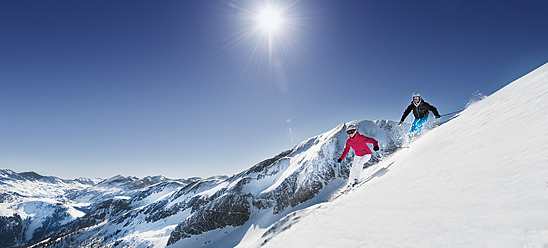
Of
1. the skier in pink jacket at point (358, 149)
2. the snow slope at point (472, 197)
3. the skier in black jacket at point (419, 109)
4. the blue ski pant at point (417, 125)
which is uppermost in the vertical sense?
the skier in black jacket at point (419, 109)

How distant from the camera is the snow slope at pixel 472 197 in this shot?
9.36 ft

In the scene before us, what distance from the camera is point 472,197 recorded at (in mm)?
3795

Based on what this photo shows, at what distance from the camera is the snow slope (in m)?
2.85

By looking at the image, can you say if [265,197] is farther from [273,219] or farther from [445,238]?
[445,238]

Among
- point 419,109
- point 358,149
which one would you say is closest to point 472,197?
point 358,149

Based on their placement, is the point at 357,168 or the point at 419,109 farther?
the point at 419,109

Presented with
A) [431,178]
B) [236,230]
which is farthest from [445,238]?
[236,230]

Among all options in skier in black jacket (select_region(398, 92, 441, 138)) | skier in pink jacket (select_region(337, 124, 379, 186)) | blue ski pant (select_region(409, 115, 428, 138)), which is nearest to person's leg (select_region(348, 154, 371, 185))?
skier in pink jacket (select_region(337, 124, 379, 186))

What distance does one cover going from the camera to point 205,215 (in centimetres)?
8900

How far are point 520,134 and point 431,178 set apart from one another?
207 cm

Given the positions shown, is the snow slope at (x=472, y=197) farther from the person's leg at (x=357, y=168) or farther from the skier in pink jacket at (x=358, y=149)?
the person's leg at (x=357, y=168)

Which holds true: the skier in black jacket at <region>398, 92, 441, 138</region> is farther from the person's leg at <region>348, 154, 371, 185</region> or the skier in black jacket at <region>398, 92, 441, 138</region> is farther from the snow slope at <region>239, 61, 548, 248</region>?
the snow slope at <region>239, 61, 548, 248</region>

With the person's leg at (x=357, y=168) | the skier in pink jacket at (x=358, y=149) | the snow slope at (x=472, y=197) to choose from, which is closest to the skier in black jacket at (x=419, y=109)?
the skier in pink jacket at (x=358, y=149)

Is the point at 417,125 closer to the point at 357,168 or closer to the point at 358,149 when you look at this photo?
the point at 357,168
